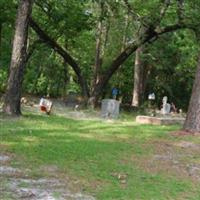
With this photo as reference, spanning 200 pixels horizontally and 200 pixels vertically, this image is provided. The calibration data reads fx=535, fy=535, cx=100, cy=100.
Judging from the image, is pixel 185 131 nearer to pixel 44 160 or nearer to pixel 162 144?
pixel 162 144

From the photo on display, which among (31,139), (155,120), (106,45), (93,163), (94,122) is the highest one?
(106,45)

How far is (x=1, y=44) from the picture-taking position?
1142 inches

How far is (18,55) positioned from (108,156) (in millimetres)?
5301

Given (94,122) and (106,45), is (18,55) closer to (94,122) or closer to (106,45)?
(94,122)

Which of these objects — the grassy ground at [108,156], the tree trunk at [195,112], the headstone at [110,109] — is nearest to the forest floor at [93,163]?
the grassy ground at [108,156]

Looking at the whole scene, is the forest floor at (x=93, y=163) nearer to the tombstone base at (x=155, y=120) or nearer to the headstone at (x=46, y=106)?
the tombstone base at (x=155, y=120)

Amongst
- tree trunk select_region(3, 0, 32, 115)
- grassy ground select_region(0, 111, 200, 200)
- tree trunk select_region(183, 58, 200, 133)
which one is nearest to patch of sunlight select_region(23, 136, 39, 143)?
grassy ground select_region(0, 111, 200, 200)

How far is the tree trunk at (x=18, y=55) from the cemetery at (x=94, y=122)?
3cm

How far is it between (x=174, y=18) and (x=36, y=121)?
9610 millimetres

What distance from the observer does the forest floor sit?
716 cm

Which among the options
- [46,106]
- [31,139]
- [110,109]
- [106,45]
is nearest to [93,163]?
[31,139]

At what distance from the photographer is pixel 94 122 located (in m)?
15.4

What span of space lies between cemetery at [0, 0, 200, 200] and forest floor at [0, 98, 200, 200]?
0.05 ft

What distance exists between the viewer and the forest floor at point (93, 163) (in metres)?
7.16
